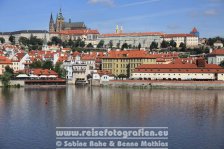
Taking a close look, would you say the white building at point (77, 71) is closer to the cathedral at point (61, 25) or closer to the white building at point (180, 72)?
the white building at point (180, 72)

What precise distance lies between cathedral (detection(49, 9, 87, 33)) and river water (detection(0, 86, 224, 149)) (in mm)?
77431

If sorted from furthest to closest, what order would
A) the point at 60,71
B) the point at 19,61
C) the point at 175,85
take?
the point at 19,61
the point at 60,71
the point at 175,85

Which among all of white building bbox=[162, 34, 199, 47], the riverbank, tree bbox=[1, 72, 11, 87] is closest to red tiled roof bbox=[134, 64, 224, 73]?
the riverbank

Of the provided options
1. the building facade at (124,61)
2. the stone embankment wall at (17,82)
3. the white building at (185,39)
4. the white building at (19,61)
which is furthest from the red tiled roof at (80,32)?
the stone embankment wall at (17,82)

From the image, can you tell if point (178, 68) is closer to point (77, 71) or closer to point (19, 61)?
point (77, 71)

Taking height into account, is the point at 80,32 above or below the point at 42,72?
above

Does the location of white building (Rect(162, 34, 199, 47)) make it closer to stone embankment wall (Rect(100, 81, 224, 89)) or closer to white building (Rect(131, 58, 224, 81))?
white building (Rect(131, 58, 224, 81))

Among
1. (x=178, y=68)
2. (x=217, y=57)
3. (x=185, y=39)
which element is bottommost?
(x=178, y=68)

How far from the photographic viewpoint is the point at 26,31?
320 feet

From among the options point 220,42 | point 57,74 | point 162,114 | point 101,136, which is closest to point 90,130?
point 101,136

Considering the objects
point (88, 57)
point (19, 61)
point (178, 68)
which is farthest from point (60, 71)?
point (178, 68)

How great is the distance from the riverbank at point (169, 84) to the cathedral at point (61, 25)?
64.7 meters

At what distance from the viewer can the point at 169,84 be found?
1631 inches

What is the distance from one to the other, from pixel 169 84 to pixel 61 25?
Result: 6921cm
